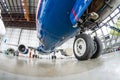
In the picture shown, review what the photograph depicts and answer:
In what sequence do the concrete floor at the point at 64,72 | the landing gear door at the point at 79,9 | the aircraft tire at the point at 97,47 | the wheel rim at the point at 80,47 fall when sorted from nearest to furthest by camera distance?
the concrete floor at the point at 64,72
the landing gear door at the point at 79,9
the wheel rim at the point at 80,47
the aircraft tire at the point at 97,47

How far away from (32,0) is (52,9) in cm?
1183

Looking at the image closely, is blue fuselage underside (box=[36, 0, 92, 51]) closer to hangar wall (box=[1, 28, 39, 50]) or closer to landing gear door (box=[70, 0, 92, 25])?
landing gear door (box=[70, 0, 92, 25])

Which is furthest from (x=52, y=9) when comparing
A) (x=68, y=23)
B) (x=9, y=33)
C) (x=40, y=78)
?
(x=9, y=33)

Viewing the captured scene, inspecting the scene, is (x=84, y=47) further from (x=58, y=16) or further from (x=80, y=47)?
(x=58, y=16)

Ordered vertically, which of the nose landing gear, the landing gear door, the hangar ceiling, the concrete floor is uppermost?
the hangar ceiling

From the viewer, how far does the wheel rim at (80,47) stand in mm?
2656

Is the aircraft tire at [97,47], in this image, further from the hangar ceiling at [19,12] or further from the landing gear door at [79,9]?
the hangar ceiling at [19,12]

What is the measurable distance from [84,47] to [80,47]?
14 cm

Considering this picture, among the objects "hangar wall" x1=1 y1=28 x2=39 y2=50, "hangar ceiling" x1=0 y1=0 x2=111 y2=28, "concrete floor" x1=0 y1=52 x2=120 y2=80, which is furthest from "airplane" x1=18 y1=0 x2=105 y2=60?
"hangar wall" x1=1 y1=28 x2=39 y2=50

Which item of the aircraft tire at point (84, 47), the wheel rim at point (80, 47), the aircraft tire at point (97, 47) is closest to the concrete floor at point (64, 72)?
the aircraft tire at point (84, 47)

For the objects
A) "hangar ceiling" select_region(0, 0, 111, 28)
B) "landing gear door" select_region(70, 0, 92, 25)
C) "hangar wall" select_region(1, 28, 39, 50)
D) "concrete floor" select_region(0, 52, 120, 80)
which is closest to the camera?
"concrete floor" select_region(0, 52, 120, 80)

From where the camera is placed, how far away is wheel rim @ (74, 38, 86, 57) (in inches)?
105

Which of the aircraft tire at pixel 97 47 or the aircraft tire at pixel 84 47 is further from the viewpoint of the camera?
the aircraft tire at pixel 97 47

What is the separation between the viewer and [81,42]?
2.75 m
